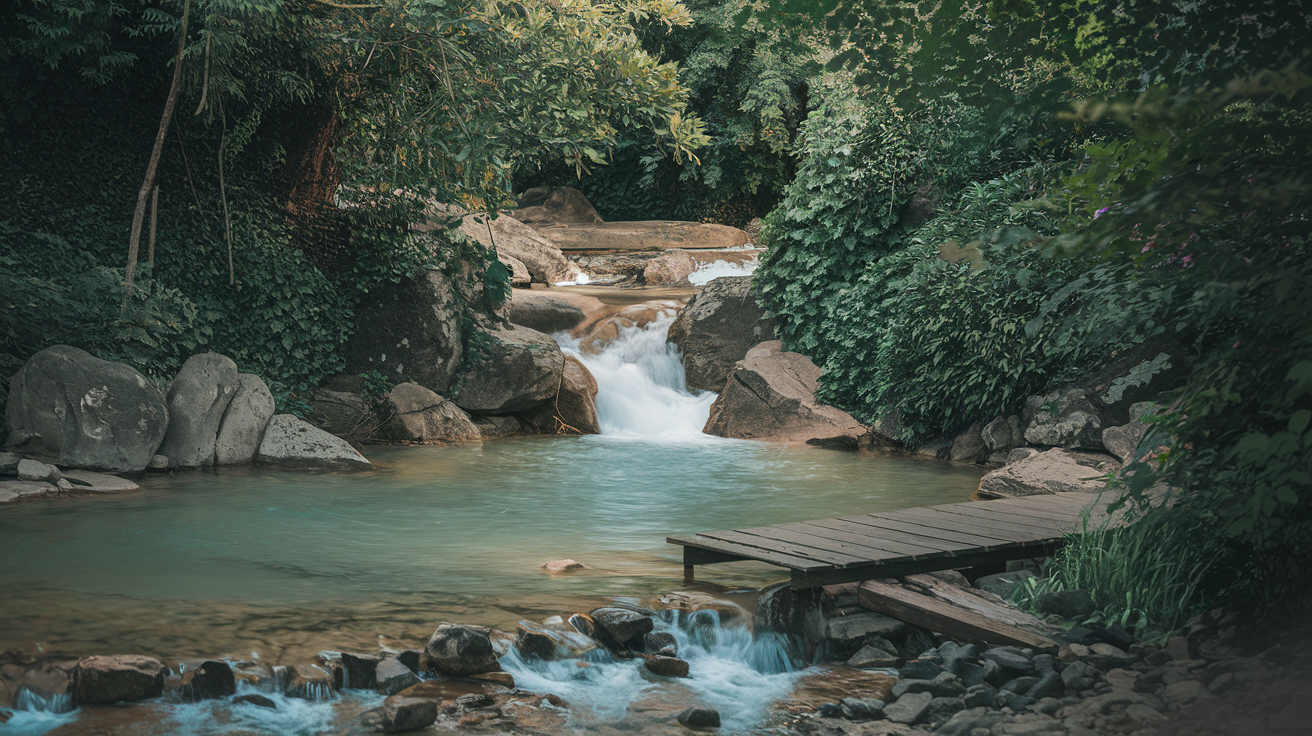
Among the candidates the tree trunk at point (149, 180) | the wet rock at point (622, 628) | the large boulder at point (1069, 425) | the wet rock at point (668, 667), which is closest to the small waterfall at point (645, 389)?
the large boulder at point (1069, 425)

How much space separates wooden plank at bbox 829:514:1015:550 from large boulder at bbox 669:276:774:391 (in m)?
8.05

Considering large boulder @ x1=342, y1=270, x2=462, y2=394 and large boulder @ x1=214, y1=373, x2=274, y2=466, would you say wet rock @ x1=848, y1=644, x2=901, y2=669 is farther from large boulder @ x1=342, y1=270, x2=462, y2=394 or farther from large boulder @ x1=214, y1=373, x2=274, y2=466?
large boulder @ x1=342, y1=270, x2=462, y2=394

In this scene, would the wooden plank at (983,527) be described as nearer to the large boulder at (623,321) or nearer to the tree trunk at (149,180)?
the tree trunk at (149,180)

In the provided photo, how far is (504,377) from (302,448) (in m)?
3.30

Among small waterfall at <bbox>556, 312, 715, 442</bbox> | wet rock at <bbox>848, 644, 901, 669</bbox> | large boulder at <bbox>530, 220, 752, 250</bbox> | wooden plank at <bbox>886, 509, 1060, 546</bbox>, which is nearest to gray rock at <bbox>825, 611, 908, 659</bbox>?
wet rock at <bbox>848, 644, 901, 669</bbox>

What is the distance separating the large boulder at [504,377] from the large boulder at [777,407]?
7.51ft

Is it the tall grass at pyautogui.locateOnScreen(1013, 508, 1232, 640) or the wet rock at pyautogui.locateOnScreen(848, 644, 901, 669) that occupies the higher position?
the tall grass at pyautogui.locateOnScreen(1013, 508, 1232, 640)

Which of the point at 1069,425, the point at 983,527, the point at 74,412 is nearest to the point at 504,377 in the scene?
the point at 74,412

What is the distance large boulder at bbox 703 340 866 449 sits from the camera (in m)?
12.2

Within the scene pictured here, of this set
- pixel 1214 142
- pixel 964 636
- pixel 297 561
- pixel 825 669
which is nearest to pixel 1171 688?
pixel 964 636

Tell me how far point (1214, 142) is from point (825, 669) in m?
2.91

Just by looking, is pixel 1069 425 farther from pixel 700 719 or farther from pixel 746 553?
pixel 700 719

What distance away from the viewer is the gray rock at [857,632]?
501 cm

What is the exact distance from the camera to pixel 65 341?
30.7ft
